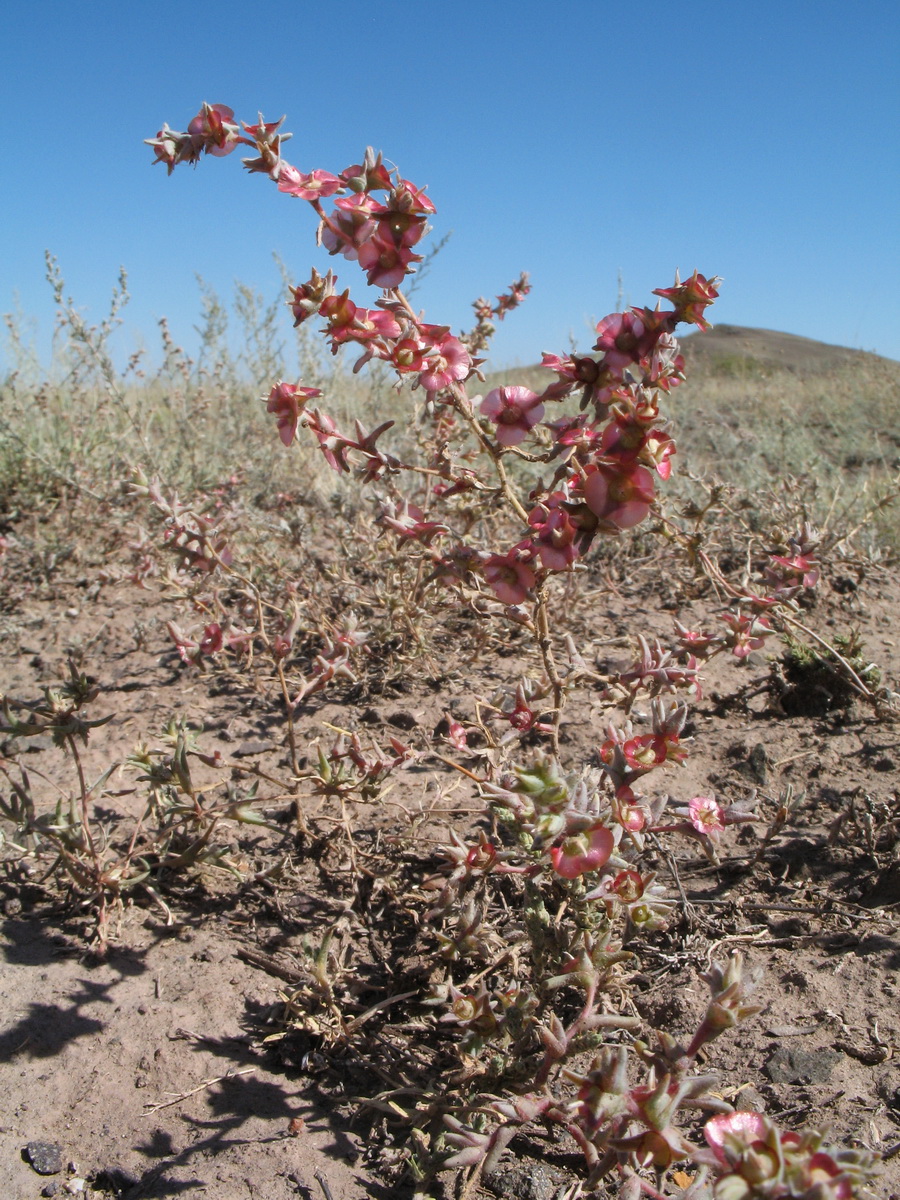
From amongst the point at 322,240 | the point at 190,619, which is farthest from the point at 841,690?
the point at 190,619

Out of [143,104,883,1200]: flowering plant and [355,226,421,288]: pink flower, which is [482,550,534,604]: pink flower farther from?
[355,226,421,288]: pink flower

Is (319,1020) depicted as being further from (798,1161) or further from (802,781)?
(802,781)

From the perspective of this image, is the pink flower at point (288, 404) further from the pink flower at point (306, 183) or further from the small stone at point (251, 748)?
the small stone at point (251, 748)

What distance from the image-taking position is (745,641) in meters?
1.98

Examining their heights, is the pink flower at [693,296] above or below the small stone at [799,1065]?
above

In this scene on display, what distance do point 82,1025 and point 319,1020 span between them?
0.46 m

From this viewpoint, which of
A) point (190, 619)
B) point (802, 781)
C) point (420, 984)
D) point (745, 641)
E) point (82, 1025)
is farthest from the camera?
point (190, 619)

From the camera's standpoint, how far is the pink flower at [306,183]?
141cm

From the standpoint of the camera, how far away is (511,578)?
1450 millimetres

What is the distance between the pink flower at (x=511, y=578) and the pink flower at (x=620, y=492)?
199 millimetres

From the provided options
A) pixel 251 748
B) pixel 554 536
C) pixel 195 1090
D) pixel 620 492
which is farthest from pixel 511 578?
pixel 251 748

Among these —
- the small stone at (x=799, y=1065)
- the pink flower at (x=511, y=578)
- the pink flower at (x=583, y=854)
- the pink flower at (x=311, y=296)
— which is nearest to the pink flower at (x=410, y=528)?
the pink flower at (x=511, y=578)

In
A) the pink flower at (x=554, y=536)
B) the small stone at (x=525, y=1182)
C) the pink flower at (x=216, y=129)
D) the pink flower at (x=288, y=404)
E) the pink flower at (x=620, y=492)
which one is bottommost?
the small stone at (x=525, y=1182)

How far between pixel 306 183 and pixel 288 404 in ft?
1.26
